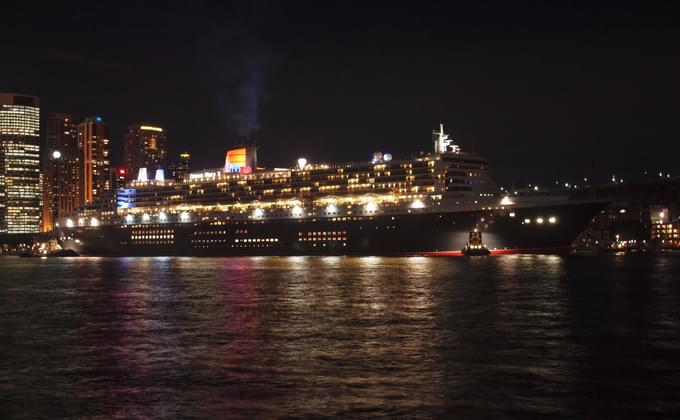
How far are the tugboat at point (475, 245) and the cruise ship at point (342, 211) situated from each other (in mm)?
535

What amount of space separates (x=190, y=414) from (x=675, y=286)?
39946 mm

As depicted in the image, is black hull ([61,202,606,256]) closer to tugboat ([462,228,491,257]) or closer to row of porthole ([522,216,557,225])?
row of porthole ([522,216,557,225])

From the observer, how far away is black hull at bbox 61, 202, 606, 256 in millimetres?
85500

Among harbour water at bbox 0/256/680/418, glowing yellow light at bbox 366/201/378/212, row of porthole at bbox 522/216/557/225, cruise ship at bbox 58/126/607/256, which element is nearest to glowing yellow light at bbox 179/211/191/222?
cruise ship at bbox 58/126/607/256

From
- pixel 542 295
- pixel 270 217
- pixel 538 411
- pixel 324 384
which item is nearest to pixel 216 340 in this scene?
pixel 324 384

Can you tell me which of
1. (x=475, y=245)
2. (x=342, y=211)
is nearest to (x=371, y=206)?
(x=342, y=211)

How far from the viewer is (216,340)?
25.0 meters

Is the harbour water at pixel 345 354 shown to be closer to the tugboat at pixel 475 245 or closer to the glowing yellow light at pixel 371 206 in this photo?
the tugboat at pixel 475 245

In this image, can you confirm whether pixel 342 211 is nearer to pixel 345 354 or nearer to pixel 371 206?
pixel 371 206

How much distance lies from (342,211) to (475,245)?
1807 centimetres

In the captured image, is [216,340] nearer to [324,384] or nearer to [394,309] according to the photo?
[324,384]

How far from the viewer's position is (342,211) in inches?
3748

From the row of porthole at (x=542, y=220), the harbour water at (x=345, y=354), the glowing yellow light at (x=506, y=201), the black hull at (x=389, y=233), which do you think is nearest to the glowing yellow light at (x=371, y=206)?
the black hull at (x=389, y=233)

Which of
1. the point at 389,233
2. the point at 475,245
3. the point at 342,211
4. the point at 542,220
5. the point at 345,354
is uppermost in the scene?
the point at 342,211
